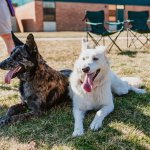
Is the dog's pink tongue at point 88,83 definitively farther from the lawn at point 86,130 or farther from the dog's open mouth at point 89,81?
the lawn at point 86,130

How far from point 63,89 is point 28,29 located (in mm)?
35808

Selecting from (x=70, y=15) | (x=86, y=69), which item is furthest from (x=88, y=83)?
(x=70, y=15)

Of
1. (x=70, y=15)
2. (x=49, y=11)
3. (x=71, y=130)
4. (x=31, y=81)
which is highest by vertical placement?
(x=31, y=81)

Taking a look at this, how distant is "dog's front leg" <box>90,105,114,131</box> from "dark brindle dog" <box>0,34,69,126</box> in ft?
2.55

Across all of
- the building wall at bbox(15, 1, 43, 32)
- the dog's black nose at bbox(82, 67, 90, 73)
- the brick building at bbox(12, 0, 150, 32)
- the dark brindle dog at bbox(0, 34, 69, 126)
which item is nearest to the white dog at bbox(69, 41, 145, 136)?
the dog's black nose at bbox(82, 67, 90, 73)

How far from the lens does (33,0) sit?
123 feet

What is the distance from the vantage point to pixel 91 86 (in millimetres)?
4262

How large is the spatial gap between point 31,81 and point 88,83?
0.78 m

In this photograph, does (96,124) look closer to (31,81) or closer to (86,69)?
(86,69)

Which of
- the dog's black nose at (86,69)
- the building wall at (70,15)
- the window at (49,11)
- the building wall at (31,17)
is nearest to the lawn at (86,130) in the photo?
the dog's black nose at (86,69)

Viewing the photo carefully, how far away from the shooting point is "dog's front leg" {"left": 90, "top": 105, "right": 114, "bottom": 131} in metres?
4.04

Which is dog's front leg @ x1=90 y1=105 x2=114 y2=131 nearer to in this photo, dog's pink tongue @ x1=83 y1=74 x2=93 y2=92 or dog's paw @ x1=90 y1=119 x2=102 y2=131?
dog's paw @ x1=90 y1=119 x2=102 y2=131

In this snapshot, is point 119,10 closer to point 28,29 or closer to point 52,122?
point 28,29

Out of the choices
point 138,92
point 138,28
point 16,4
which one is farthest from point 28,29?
point 138,92
